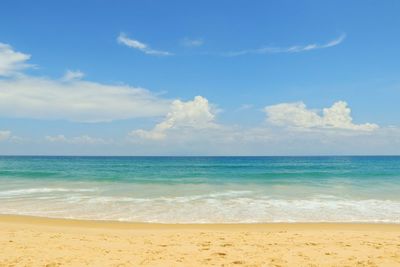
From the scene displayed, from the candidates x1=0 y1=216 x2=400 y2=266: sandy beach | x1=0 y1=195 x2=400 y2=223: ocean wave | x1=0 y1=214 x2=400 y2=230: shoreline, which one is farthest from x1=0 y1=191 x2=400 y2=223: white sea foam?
x1=0 y1=216 x2=400 y2=266: sandy beach

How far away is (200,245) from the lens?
8453 mm

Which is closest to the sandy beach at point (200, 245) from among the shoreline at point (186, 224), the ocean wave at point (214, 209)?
the shoreline at point (186, 224)

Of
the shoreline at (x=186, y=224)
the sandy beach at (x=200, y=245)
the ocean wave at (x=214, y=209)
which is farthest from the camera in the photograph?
A: the ocean wave at (x=214, y=209)

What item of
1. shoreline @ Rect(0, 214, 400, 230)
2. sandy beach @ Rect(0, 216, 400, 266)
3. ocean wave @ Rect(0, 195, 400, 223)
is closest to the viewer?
sandy beach @ Rect(0, 216, 400, 266)

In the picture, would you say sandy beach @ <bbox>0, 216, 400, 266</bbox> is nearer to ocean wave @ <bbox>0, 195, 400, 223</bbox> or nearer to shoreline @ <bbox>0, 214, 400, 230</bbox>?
shoreline @ <bbox>0, 214, 400, 230</bbox>

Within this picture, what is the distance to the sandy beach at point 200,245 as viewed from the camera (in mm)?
7164

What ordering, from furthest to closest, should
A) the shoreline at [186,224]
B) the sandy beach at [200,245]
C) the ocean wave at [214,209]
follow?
the ocean wave at [214,209], the shoreline at [186,224], the sandy beach at [200,245]

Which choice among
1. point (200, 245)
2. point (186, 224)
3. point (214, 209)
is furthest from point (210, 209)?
point (200, 245)

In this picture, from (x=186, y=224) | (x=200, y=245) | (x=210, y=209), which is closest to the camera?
(x=200, y=245)

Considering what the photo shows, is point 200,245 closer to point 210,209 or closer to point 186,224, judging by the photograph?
point 186,224

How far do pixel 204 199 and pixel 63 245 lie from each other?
10.3m

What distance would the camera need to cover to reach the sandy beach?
23.5 ft

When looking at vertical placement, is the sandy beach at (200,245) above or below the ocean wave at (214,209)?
above

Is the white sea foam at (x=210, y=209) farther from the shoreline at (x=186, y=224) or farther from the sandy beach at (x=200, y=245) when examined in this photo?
the sandy beach at (x=200, y=245)
